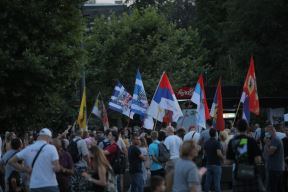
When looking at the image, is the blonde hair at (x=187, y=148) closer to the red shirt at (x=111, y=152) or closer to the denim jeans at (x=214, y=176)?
the red shirt at (x=111, y=152)

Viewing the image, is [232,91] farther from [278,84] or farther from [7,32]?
[7,32]

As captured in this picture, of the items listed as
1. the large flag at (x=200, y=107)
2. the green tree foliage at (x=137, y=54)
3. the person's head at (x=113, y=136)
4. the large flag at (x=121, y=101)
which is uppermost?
the green tree foliage at (x=137, y=54)

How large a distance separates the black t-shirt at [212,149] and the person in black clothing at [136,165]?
4.89 ft

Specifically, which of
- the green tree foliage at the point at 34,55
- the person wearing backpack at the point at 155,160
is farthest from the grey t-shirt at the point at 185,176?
the green tree foliage at the point at 34,55

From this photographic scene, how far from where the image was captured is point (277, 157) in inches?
680

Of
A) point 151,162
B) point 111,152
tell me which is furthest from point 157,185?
point 151,162

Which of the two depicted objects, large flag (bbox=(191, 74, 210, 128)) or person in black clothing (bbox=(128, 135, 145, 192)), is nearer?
person in black clothing (bbox=(128, 135, 145, 192))

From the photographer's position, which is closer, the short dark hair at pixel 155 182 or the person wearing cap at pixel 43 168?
the short dark hair at pixel 155 182

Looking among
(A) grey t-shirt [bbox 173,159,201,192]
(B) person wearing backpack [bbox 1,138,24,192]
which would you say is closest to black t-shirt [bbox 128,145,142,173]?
(B) person wearing backpack [bbox 1,138,24,192]

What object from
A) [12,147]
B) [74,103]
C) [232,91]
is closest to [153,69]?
[74,103]

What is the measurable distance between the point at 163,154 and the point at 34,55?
8.53m

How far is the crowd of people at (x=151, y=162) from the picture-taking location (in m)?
11.8

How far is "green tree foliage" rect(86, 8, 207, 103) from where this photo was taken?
49656 mm

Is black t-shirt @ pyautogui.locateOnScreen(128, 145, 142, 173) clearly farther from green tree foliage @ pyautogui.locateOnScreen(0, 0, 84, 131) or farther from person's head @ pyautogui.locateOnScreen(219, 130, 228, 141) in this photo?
green tree foliage @ pyautogui.locateOnScreen(0, 0, 84, 131)
